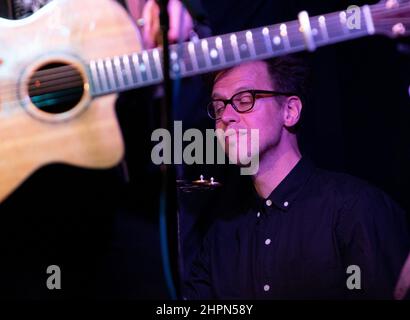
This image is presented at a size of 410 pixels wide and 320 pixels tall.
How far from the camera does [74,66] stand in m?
1.14

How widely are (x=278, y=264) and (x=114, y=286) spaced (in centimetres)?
43

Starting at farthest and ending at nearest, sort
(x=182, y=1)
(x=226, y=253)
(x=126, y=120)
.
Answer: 1. (x=226, y=253)
2. (x=126, y=120)
3. (x=182, y=1)

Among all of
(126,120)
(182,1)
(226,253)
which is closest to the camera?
(182,1)

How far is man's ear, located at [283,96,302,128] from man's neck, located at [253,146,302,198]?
80mm

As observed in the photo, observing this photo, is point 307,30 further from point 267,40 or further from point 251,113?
point 251,113

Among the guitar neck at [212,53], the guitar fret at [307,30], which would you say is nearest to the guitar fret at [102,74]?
the guitar neck at [212,53]

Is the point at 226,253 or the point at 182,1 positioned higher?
the point at 182,1

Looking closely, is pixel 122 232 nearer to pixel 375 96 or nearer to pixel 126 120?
pixel 126 120

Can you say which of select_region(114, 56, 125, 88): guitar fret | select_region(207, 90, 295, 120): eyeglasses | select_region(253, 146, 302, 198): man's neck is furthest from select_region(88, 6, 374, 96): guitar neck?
select_region(253, 146, 302, 198): man's neck

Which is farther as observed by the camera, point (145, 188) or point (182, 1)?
point (145, 188)

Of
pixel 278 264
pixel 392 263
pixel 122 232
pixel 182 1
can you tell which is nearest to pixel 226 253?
pixel 278 264

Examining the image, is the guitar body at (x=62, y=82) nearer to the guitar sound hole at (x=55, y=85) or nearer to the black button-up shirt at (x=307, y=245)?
the guitar sound hole at (x=55, y=85)

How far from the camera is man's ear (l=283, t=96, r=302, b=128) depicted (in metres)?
1.36

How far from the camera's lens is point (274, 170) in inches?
53.1
